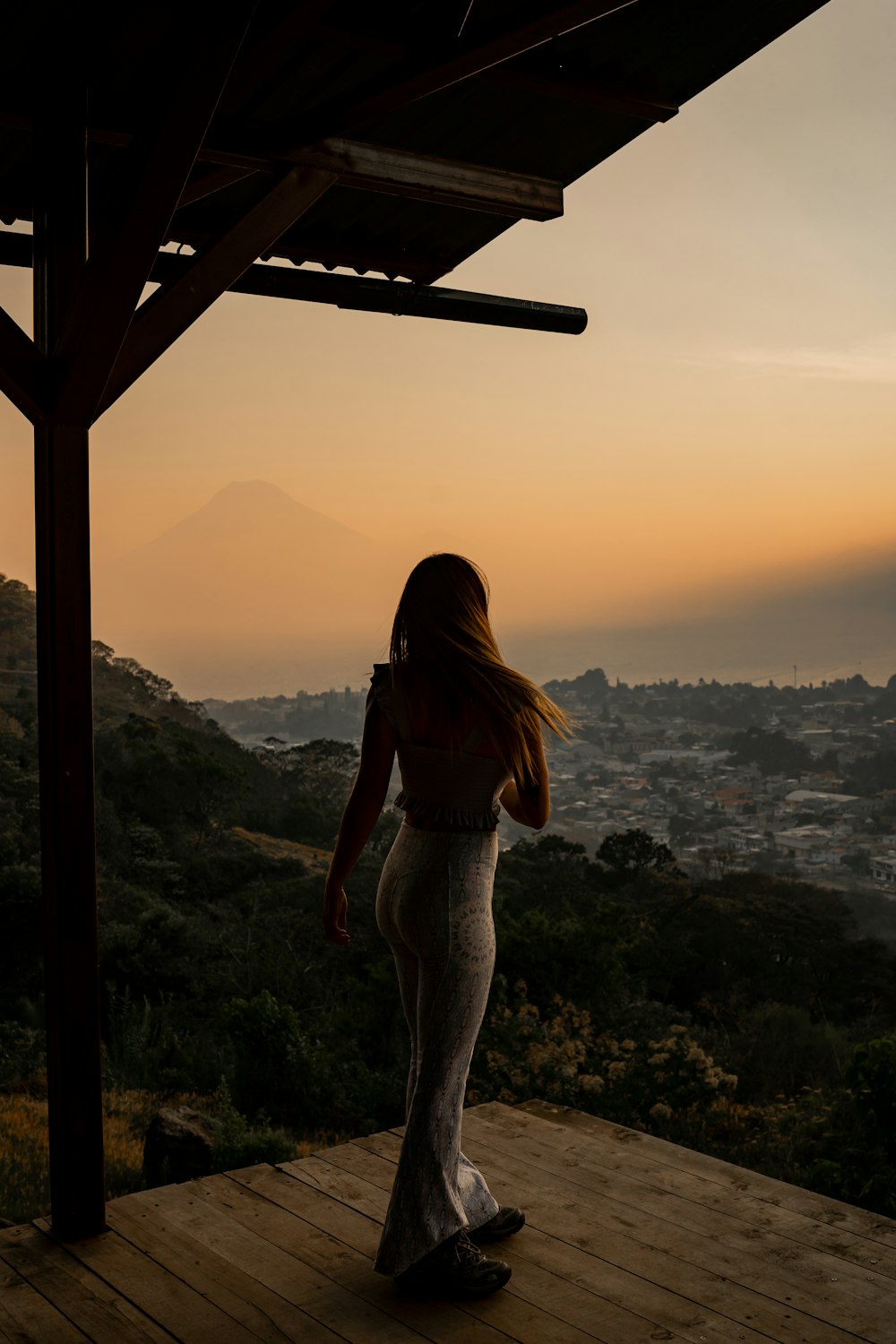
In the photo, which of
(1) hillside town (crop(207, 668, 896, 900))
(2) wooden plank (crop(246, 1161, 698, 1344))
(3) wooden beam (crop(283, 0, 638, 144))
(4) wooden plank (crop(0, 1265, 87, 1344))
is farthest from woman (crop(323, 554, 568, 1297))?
(1) hillside town (crop(207, 668, 896, 900))

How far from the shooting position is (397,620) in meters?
2.55

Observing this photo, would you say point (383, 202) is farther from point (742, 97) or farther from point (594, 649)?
point (594, 649)

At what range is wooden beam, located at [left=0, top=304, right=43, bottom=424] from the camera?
8.98ft

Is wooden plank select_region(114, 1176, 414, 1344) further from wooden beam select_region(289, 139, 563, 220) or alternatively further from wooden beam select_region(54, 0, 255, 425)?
wooden beam select_region(289, 139, 563, 220)

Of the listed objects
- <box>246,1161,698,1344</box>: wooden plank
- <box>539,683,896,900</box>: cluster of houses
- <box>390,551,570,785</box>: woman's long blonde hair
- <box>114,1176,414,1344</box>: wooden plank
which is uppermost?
<box>390,551,570,785</box>: woman's long blonde hair

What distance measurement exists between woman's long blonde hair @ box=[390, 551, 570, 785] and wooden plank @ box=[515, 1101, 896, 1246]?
5.03ft

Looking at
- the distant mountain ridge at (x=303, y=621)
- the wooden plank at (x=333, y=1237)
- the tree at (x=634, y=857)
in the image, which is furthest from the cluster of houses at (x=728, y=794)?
the wooden plank at (x=333, y=1237)

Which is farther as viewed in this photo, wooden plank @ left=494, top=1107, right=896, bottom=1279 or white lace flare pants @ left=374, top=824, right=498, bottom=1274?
wooden plank @ left=494, top=1107, right=896, bottom=1279

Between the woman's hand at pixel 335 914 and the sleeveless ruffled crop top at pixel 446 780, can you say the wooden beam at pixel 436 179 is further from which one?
the woman's hand at pixel 335 914

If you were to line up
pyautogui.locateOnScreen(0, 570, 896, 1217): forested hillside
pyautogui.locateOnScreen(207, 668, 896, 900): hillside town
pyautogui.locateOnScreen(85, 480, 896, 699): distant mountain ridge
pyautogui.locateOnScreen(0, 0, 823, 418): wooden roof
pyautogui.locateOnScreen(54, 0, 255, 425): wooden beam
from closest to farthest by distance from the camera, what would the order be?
pyautogui.locateOnScreen(54, 0, 255, 425): wooden beam → pyautogui.locateOnScreen(0, 0, 823, 418): wooden roof → pyautogui.locateOnScreen(0, 570, 896, 1217): forested hillside → pyautogui.locateOnScreen(207, 668, 896, 900): hillside town → pyautogui.locateOnScreen(85, 480, 896, 699): distant mountain ridge

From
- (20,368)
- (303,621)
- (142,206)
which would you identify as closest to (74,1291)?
(20,368)

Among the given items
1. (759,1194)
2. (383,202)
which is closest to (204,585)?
(383,202)

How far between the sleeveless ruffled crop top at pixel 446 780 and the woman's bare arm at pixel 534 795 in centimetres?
5

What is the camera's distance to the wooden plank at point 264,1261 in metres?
2.43
